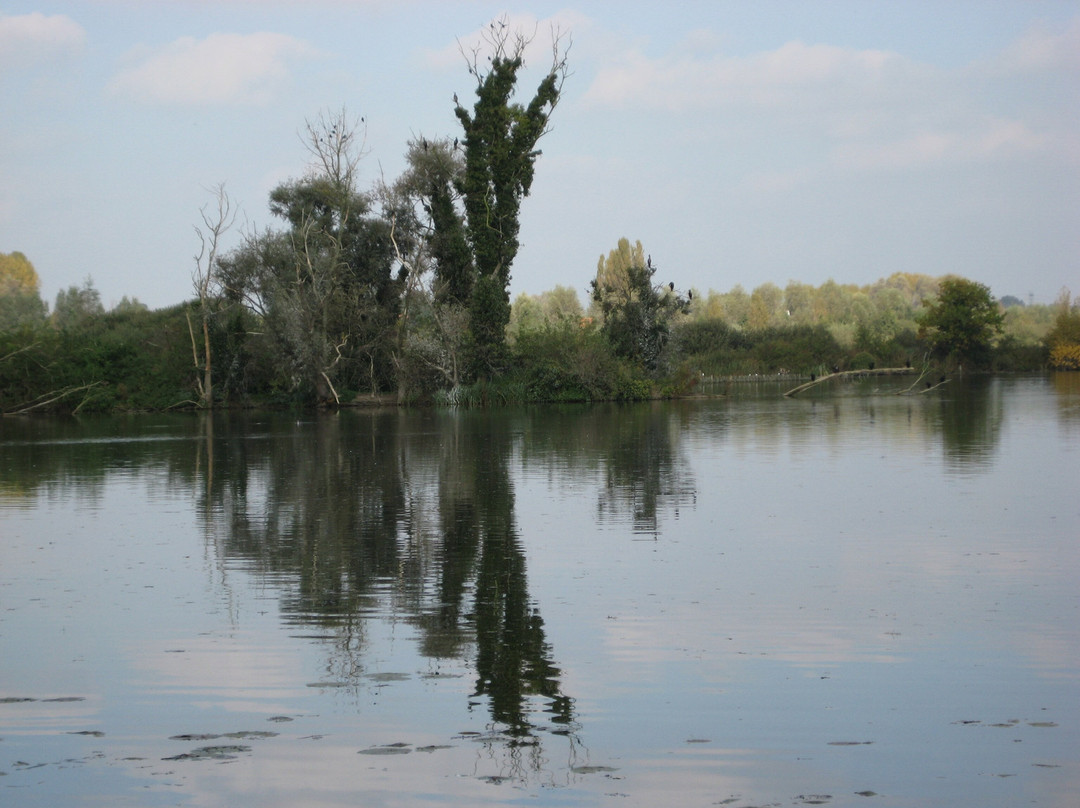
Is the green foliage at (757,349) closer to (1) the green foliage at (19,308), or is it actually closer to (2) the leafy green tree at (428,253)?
(2) the leafy green tree at (428,253)

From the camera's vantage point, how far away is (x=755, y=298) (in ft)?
341

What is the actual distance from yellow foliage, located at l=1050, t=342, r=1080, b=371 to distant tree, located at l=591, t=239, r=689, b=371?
43.1 metres

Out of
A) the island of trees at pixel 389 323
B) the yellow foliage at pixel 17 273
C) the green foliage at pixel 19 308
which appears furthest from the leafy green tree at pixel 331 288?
the yellow foliage at pixel 17 273

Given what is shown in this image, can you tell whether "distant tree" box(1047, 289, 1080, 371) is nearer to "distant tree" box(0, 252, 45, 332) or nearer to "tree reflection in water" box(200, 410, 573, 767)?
"tree reflection in water" box(200, 410, 573, 767)

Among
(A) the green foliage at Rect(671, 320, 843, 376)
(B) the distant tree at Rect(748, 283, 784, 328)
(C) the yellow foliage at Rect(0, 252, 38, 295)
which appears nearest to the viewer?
(A) the green foliage at Rect(671, 320, 843, 376)

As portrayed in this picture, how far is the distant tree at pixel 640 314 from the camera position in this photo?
1794 inches

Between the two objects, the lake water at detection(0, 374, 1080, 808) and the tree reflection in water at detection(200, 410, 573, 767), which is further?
the tree reflection in water at detection(200, 410, 573, 767)

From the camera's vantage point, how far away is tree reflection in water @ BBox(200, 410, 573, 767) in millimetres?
6555

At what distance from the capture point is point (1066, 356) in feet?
250

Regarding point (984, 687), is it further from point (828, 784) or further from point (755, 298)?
point (755, 298)

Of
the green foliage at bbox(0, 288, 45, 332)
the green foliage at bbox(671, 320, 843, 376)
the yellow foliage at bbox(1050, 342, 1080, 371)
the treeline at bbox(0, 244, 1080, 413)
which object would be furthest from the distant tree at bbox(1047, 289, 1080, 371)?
the green foliage at bbox(0, 288, 45, 332)

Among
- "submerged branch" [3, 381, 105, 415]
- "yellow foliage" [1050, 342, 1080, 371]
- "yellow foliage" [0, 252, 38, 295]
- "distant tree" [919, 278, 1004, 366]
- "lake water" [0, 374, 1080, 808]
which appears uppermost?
"yellow foliage" [0, 252, 38, 295]

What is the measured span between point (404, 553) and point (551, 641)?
3680 mm

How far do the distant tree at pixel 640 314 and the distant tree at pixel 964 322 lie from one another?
3496cm
